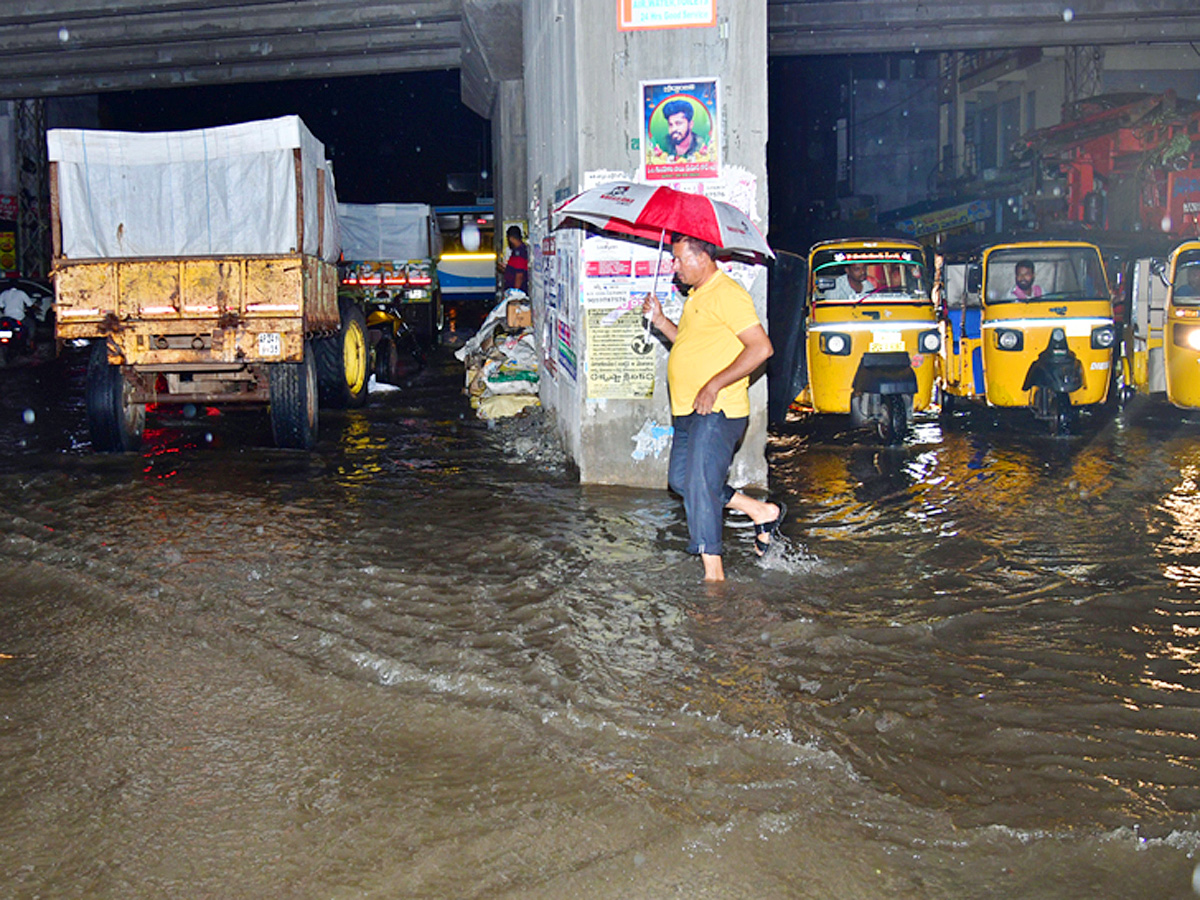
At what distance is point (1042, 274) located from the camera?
1187cm

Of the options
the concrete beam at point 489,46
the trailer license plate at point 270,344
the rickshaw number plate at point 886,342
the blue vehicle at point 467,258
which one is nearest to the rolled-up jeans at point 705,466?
the trailer license plate at point 270,344

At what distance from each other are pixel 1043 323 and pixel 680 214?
268 inches

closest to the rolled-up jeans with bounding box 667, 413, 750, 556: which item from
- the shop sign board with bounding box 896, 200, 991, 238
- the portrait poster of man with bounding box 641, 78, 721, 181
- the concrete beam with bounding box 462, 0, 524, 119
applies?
the portrait poster of man with bounding box 641, 78, 721, 181

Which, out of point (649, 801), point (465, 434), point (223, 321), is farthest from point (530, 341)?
point (649, 801)

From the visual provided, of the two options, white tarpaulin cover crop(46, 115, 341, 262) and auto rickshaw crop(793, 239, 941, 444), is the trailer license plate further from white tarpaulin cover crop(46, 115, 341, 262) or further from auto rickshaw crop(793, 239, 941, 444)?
auto rickshaw crop(793, 239, 941, 444)

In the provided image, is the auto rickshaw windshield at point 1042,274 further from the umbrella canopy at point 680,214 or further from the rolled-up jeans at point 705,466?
the rolled-up jeans at point 705,466

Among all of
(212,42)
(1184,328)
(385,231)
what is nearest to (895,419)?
(1184,328)

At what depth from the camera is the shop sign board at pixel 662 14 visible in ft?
26.8

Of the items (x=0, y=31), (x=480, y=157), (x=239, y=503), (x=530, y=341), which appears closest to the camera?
(x=239, y=503)

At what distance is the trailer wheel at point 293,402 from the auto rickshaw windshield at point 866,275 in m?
5.27

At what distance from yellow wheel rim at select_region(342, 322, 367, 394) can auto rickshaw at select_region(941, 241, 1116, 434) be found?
715 centimetres

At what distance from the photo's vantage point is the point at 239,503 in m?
8.22

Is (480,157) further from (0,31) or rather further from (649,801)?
(649,801)

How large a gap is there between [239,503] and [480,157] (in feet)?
123
